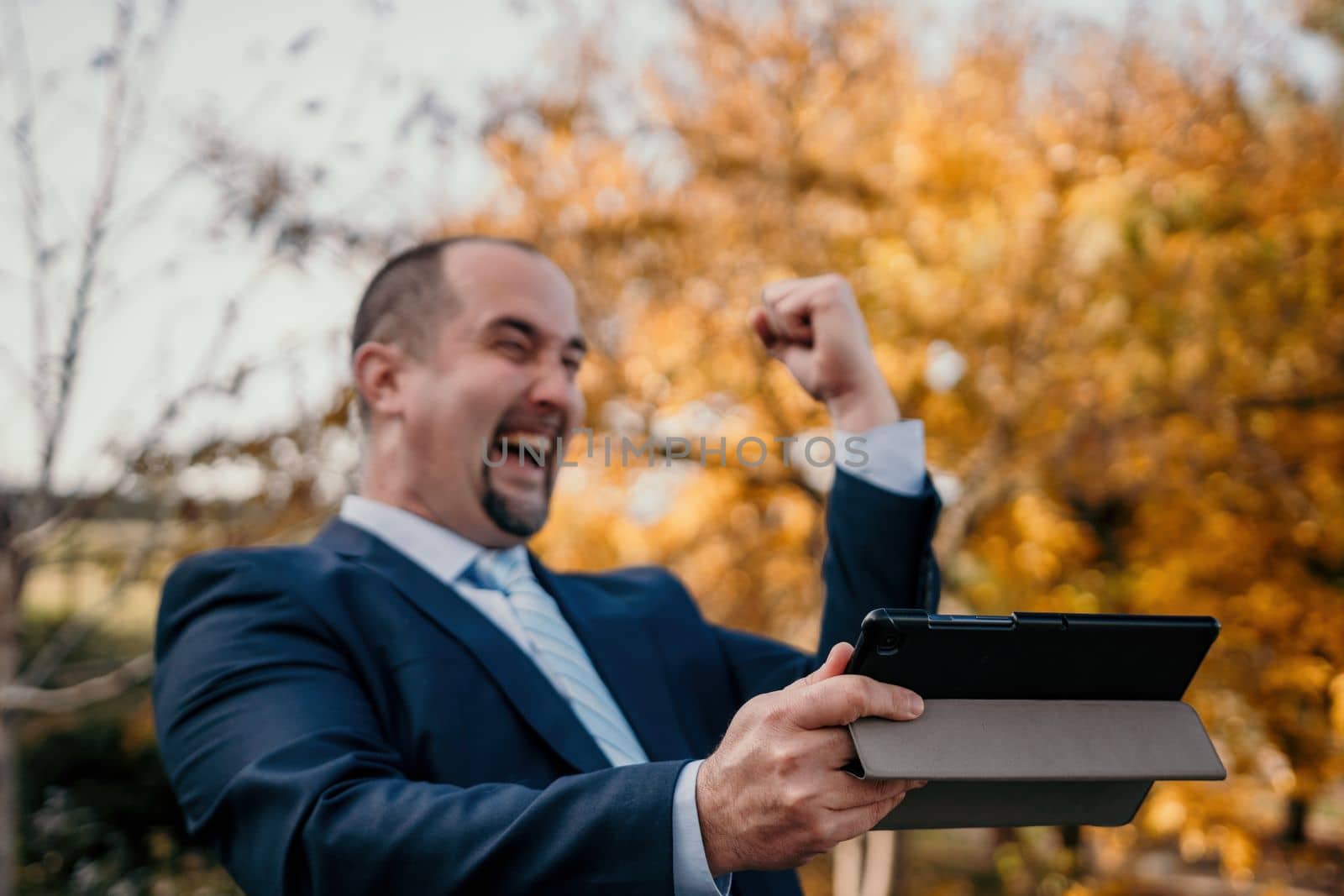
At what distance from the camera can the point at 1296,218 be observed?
19.6 feet

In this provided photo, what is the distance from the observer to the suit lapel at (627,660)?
1.85 metres

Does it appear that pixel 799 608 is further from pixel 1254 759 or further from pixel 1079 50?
pixel 1079 50

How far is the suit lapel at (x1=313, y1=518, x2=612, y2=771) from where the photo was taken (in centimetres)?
165

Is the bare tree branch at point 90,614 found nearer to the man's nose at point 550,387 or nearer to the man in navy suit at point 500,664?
the man in navy suit at point 500,664

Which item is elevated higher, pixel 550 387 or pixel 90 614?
pixel 550 387

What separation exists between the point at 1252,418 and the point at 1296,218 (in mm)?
1291

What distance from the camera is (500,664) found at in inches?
67.4

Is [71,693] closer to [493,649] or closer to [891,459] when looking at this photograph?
[493,649]

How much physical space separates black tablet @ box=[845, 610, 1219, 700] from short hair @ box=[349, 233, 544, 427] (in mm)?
1425

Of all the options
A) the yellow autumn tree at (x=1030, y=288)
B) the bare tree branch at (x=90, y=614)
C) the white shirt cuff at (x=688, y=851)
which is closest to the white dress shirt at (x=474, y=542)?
the white shirt cuff at (x=688, y=851)

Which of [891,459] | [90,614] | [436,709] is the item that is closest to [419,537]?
[436,709]

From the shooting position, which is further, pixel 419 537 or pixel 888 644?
pixel 419 537

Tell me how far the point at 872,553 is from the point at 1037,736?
0.93 m

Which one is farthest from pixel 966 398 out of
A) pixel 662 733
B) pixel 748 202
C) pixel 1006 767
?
pixel 1006 767
